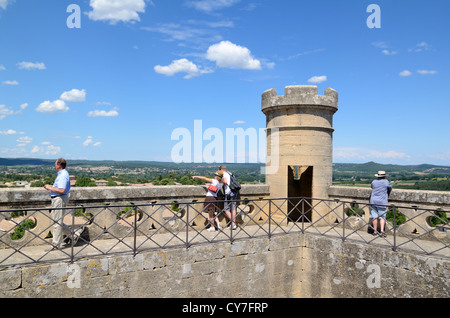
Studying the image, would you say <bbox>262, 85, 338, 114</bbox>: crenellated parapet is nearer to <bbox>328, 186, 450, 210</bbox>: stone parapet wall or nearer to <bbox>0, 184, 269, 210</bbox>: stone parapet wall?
<bbox>328, 186, 450, 210</bbox>: stone parapet wall

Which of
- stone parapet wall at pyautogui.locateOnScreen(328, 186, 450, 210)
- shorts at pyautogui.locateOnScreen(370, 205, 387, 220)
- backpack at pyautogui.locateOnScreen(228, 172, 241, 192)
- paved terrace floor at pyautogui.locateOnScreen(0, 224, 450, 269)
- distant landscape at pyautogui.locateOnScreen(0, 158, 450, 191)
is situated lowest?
distant landscape at pyautogui.locateOnScreen(0, 158, 450, 191)

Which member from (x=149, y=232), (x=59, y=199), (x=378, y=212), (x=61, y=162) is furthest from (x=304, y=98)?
(x=59, y=199)

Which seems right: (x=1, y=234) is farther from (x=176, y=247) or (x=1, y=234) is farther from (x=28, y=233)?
(x=176, y=247)

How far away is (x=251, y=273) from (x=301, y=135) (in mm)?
3635

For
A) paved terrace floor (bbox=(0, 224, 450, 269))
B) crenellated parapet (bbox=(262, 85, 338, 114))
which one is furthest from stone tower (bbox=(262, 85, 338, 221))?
paved terrace floor (bbox=(0, 224, 450, 269))

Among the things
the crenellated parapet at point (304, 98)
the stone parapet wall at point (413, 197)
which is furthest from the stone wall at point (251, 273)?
the crenellated parapet at point (304, 98)

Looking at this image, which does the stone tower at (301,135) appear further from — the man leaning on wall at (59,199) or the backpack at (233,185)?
the man leaning on wall at (59,199)

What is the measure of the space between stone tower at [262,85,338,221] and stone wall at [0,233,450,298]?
5.67ft

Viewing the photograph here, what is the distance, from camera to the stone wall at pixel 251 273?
4.91 metres

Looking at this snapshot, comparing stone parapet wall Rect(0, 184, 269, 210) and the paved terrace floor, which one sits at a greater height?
stone parapet wall Rect(0, 184, 269, 210)

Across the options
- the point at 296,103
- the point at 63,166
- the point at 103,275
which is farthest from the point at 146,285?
the point at 296,103

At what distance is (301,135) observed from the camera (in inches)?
326

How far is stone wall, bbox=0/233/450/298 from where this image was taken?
491cm

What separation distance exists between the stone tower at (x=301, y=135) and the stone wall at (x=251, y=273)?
173 centimetres
